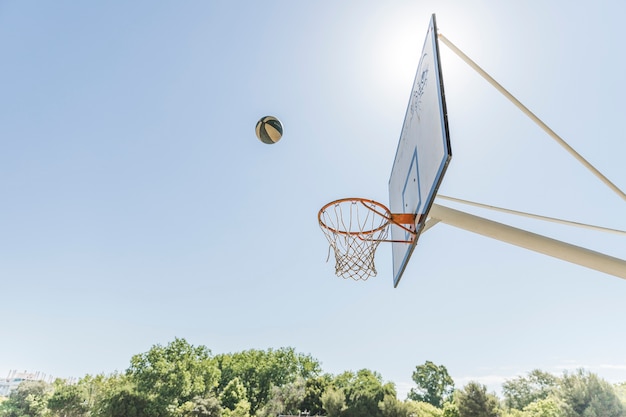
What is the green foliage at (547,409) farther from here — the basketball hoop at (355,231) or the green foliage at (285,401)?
the basketball hoop at (355,231)

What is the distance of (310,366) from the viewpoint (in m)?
24.3

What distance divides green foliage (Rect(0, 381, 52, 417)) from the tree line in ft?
0.20

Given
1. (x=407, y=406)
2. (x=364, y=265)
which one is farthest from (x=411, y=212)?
(x=407, y=406)

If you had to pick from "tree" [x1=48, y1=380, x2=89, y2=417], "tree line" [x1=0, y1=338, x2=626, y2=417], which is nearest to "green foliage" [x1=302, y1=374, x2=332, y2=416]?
"tree line" [x1=0, y1=338, x2=626, y2=417]

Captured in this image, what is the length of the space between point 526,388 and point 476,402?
38.7ft

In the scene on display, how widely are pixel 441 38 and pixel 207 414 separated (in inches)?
800

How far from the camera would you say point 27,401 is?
22875 mm

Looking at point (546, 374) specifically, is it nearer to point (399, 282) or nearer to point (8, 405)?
point (399, 282)

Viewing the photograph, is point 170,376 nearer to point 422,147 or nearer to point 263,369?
point 263,369

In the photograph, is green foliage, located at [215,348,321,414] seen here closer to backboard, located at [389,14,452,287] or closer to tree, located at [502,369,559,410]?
tree, located at [502,369,559,410]

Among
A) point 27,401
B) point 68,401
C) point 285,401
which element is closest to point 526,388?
point 285,401

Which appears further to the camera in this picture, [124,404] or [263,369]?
[263,369]

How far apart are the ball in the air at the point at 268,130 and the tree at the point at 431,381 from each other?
112ft

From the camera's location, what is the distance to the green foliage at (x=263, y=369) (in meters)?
22.6
